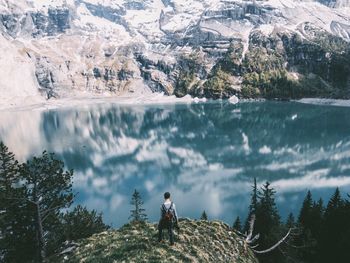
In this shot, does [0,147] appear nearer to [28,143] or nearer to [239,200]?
[239,200]

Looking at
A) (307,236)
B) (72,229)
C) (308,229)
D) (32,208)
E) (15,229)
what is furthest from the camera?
(308,229)

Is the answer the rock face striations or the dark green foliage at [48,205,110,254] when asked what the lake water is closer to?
the dark green foliage at [48,205,110,254]

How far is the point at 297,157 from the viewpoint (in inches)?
5827

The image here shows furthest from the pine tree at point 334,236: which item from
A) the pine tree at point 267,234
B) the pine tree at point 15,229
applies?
the pine tree at point 15,229

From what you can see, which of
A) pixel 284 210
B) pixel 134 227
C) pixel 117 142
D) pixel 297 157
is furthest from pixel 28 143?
pixel 134 227

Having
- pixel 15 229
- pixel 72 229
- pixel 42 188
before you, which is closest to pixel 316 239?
pixel 72 229

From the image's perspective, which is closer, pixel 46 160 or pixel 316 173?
pixel 46 160

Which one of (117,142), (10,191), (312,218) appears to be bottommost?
(117,142)

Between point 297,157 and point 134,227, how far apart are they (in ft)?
419

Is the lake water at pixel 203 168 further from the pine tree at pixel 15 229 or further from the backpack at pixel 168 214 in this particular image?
the backpack at pixel 168 214

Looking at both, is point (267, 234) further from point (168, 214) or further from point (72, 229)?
point (168, 214)

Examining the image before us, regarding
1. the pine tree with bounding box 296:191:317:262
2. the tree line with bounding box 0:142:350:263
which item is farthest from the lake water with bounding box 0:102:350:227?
the tree line with bounding box 0:142:350:263

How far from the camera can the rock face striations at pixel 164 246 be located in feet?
80.5

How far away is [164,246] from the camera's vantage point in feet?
83.0
